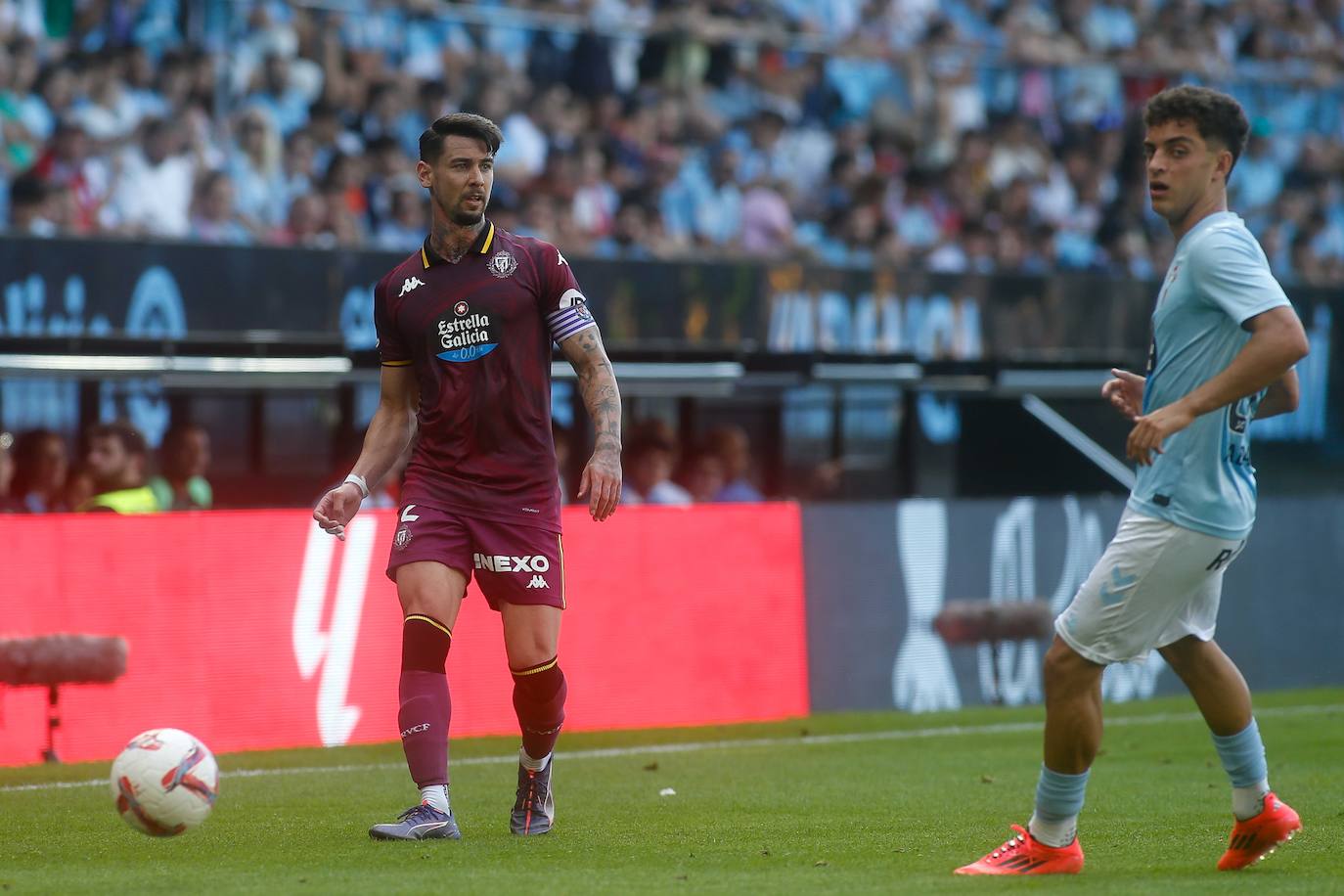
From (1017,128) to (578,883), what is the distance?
48.8 ft

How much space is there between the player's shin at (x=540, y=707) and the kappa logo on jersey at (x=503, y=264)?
4.64ft

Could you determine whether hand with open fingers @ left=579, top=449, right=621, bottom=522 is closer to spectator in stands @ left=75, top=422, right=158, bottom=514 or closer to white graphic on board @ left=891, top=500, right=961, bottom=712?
spectator in stands @ left=75, top=422, right=158, bottom=514

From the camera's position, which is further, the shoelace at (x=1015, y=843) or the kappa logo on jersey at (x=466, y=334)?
the kappa logo on jersey at (x=466, y=334)

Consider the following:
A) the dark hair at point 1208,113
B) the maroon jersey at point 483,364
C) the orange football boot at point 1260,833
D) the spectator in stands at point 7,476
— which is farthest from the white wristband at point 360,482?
the spectator in stands at point 7,476

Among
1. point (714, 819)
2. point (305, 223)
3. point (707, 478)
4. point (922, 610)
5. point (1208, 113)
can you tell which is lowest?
point (714, 819)

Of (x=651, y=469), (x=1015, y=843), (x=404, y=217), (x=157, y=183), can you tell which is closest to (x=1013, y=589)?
(x=651, y=469)

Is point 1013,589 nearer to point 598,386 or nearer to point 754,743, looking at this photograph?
point 754,743

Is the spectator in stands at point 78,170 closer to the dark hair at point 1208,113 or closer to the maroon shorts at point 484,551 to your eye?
the maroon shorts at point 484,551

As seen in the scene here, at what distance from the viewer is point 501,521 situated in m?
7.30

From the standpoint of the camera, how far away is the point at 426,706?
23.3 ft

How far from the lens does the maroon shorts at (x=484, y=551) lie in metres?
7.22

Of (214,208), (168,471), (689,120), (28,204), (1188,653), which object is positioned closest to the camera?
(1188,653)

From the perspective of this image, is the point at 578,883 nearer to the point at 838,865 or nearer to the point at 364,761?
the point at 838,865

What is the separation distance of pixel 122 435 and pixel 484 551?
5.25 m
